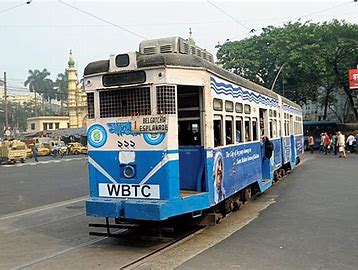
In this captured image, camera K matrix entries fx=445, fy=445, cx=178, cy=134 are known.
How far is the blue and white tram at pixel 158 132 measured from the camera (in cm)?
683

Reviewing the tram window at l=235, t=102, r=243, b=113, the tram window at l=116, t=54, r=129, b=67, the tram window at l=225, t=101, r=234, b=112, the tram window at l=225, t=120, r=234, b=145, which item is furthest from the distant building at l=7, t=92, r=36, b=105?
the tram window at l=116, t=54, r=129, b=67

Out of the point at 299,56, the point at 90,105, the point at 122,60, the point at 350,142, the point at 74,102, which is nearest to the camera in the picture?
the point at 122,60

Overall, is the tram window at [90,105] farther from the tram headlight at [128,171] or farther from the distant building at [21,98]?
the distant building at [21,98]

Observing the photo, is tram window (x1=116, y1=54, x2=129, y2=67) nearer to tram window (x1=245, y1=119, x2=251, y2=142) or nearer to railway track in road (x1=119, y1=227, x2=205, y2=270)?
railway track in road (x1=119, y1=227, x2=205, y2=270)

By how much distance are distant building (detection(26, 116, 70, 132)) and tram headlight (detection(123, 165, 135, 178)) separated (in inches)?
2806

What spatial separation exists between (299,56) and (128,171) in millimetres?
33268

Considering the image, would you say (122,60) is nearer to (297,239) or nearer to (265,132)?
(297,239)

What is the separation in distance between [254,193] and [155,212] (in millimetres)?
6595

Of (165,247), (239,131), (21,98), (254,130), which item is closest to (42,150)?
(254,130)

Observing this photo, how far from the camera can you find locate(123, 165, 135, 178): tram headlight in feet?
23.1

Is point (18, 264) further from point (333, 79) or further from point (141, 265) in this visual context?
point (333, 79)

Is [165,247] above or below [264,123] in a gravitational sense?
below

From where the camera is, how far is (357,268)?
5.73 meters

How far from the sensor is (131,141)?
23.2 feet
